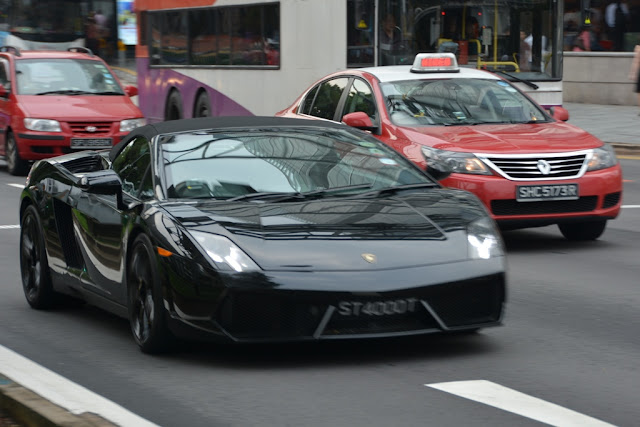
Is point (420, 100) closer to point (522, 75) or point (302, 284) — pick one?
point (302, 284)

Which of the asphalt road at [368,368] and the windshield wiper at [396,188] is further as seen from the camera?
the windshield wiper at [396,188]

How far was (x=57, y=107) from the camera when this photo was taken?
2005 cm

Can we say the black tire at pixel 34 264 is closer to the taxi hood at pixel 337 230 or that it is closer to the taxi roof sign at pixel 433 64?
the taxi hood at pixel 337 230

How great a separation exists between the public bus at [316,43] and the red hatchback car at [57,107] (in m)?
2.59

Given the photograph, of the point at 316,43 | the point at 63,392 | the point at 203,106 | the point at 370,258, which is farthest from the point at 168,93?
the point at 63,392

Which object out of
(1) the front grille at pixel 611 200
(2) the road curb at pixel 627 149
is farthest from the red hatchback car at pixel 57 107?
(1) the front grille at pixel 611 200

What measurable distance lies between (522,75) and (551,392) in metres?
14.4

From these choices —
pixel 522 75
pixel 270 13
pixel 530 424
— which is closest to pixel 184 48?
pixel 270 13

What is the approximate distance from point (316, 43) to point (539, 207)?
33.8 feet

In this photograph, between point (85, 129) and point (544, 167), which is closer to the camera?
point (544, 167)

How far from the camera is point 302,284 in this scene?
20.7ft

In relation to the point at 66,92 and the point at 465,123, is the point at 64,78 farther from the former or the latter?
the point at 465,123

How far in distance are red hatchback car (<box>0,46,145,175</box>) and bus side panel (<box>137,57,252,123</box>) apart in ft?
9.36

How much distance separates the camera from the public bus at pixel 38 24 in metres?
44.2
